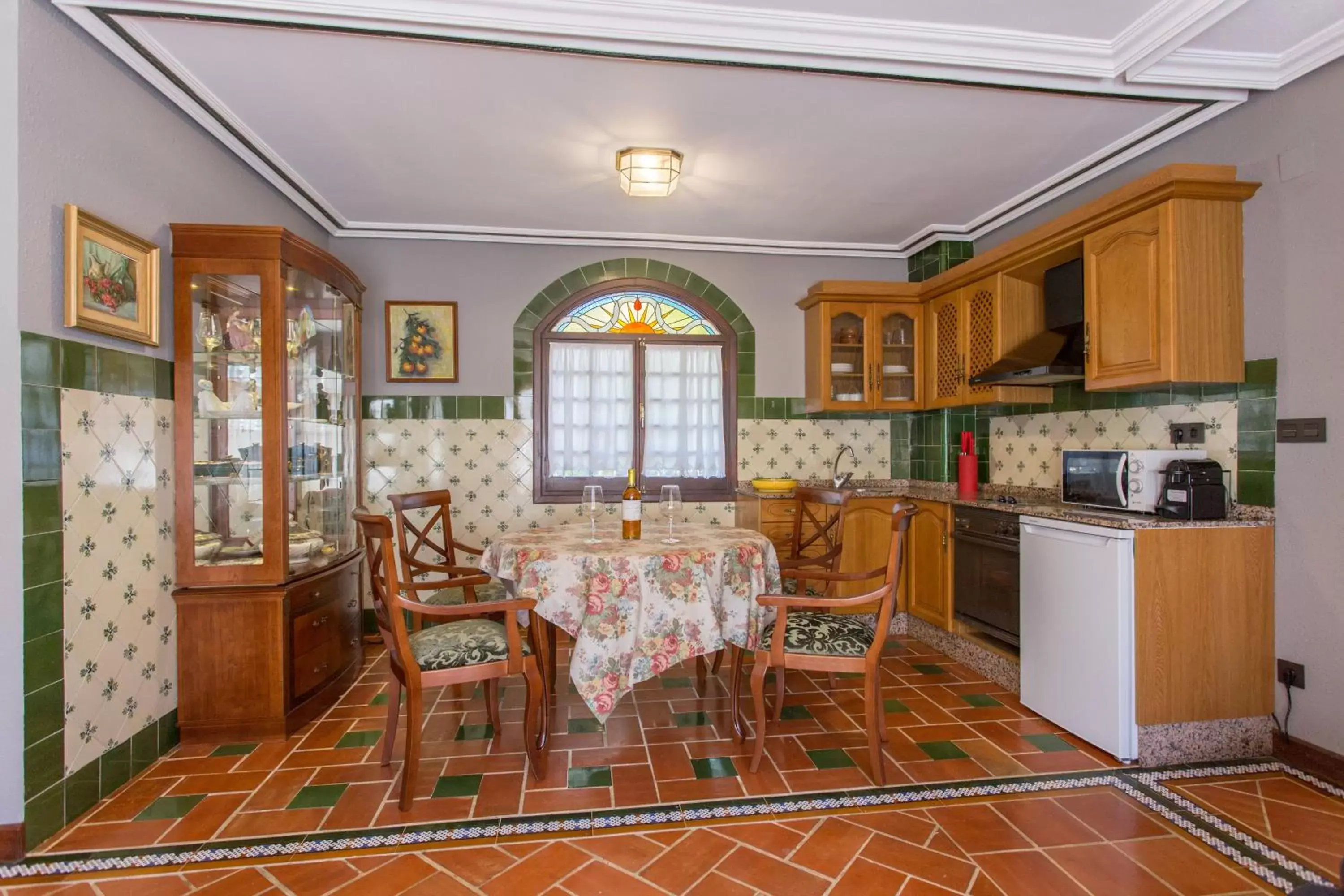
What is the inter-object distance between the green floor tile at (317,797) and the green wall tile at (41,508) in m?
1.13

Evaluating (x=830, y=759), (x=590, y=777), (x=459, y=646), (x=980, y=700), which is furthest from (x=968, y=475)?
(x=459, y=646)

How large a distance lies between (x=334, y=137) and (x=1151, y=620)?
3.89 metres

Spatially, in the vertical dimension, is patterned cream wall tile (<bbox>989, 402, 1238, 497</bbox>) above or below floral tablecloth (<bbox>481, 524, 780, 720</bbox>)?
above

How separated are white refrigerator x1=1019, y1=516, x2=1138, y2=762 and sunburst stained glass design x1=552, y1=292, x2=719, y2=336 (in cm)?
249

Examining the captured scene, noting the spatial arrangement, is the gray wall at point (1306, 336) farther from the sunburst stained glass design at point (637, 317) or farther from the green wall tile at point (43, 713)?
the green wall tile at point (43, 713)

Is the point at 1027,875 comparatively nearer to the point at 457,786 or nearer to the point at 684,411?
the point at 457,786

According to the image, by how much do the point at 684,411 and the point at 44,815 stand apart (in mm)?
3555

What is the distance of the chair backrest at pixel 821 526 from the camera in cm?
333

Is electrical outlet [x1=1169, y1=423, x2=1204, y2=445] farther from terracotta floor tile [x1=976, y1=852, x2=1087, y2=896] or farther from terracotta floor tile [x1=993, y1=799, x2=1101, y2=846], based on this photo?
terracotta floor tile [x1=976, y1=852, x2=1087, y2=896]

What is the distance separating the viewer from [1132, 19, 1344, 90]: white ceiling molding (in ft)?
8.00

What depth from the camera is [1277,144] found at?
2602 mm

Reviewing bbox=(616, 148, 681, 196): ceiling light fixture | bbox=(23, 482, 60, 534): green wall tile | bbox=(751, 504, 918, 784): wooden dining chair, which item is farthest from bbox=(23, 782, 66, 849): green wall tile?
bbox=(616, 148, 681, 196): ceiling light fixture

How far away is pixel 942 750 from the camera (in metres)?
2.65

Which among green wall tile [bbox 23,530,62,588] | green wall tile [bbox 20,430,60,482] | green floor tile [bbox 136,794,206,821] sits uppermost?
green wall tile [bbox 20,430,60,482]
